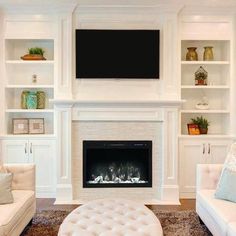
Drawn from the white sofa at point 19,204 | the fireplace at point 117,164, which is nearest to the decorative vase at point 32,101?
the fireplace at point 117,164

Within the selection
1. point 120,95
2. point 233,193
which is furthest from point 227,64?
point 233,193

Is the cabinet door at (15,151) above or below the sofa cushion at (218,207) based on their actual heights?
above

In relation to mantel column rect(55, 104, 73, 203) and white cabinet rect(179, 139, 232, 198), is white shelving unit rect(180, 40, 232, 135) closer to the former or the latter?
white cabinet rect(179, 139, 232, 198)

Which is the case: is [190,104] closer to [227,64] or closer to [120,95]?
[227,64]

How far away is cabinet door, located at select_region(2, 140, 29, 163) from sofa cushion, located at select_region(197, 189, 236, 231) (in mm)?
2682

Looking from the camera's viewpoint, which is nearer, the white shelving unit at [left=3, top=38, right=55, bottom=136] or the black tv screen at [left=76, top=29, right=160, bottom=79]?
the black tv screen at [left=76, top=29, right=160, bottom=79]

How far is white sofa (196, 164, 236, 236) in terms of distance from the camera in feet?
10.6

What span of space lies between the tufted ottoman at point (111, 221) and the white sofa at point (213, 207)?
0.58 metres

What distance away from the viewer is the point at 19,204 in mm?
3639

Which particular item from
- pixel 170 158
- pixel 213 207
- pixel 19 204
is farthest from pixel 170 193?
pixel 19 204

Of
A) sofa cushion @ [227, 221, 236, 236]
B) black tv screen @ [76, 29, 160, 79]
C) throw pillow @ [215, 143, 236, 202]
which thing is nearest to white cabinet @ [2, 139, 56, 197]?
black tv screen @ [76, 29, 160, 79]

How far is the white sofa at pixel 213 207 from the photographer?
3.22m

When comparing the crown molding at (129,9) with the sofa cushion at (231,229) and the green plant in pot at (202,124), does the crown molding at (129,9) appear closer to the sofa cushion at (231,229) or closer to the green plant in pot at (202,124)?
the green plant in pot at (202,124)

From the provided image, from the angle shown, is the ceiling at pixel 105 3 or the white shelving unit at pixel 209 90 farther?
the white shelving unit at pixel 209 90
